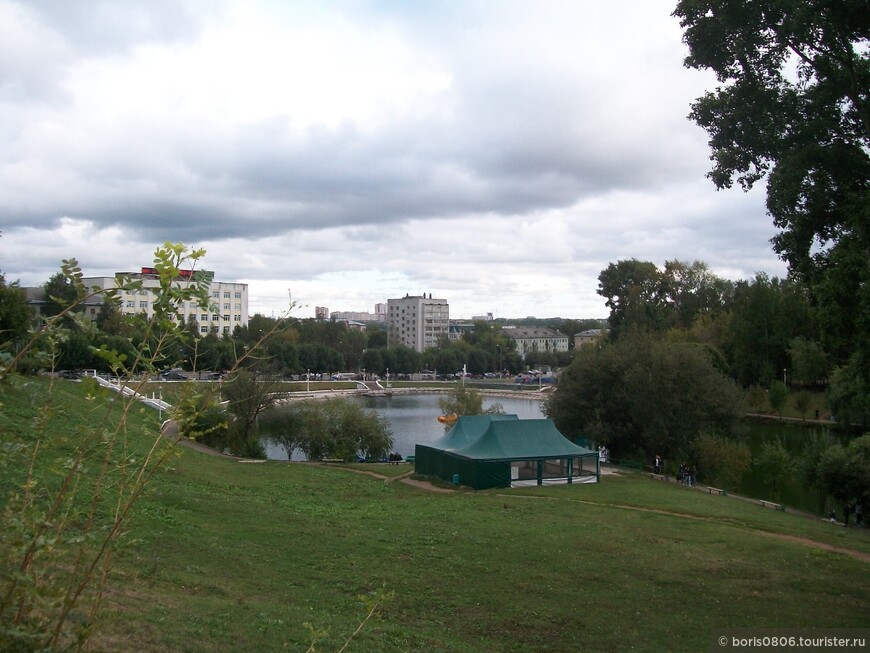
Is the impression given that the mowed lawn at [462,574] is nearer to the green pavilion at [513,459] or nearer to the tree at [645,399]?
the green pavilion at [513,459]

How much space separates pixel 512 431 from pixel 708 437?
34.7 ft

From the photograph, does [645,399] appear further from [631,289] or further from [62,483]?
[631,289]

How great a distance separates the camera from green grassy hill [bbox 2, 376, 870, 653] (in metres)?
9.22

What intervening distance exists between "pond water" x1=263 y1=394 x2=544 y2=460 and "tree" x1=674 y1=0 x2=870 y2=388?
27.0 meters

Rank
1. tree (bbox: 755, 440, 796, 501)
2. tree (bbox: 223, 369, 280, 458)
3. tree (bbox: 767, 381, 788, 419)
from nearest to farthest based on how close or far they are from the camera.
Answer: tree (bbox: 755, 440, 796, 501) → tree (bbox: 223, 369, 280, 458) → tree (bbox: 767, 381, 788, 419)

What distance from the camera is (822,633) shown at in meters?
11.2

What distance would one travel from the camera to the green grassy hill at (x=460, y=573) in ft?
30.2

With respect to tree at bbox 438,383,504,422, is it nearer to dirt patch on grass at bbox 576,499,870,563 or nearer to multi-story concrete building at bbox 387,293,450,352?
dirt patch on grass at bbox 576,499,870,563

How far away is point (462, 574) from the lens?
1338 cm

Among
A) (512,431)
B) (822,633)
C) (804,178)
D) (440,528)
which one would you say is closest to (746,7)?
(804,178)

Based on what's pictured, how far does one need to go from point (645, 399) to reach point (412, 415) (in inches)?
1456

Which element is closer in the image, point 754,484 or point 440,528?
point 440,528

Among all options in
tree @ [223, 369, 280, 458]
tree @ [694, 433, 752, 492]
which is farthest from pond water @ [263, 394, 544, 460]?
tree @ [694, 433, 752, 492]

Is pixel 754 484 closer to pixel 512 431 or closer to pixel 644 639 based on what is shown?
pixel 512 431
